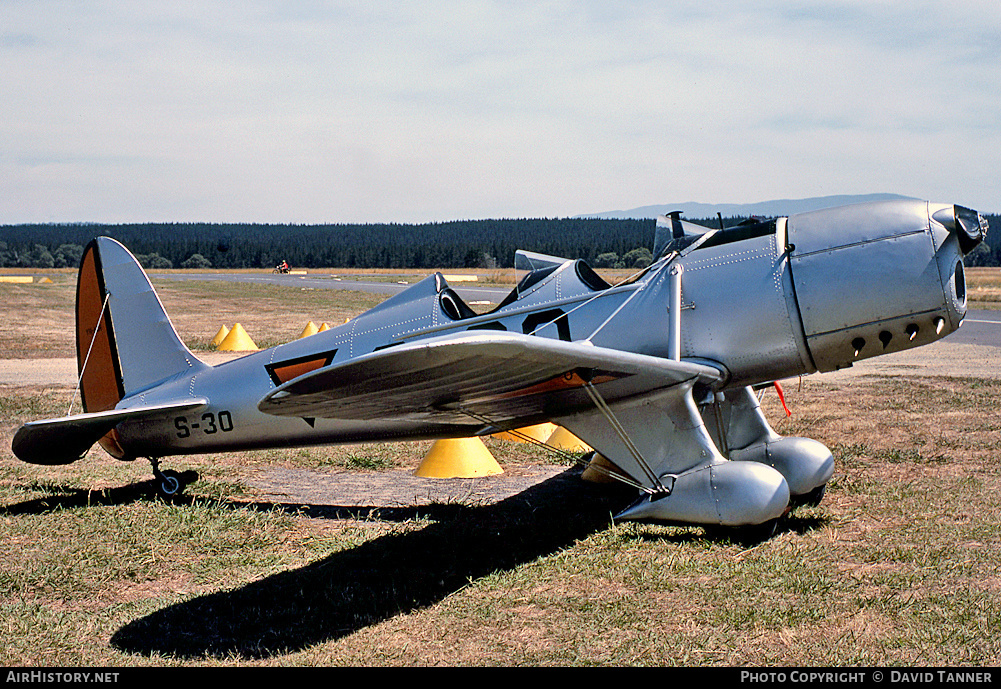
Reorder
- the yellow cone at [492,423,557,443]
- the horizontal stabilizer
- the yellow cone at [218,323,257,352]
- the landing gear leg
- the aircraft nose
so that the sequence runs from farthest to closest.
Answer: the yellow cone at [218,323,257,352] < the yellow cone at [492,423,557,443] < the landing gear leg < the horizontal stabilizer < the aircraft nose

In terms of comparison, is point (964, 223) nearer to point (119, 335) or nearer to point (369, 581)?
point (369, 581)

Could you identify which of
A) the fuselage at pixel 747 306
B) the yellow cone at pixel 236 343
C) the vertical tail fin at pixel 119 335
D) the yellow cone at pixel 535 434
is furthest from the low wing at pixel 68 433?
the yellow cone at pixel 236 343

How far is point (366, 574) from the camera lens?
19.1ft

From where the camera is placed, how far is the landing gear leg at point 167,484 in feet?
25.7

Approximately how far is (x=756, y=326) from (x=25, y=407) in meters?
9.98

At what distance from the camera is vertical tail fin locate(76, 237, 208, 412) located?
8180 millimetres

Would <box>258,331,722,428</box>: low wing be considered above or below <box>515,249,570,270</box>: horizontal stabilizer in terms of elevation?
below

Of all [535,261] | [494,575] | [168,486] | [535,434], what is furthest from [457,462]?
[494,575]

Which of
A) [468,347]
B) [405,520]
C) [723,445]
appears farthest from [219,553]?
[723,445]

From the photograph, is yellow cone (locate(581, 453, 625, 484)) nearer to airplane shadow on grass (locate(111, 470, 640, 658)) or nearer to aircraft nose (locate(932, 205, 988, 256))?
airplane shadow on grass (locate(111, 470, 640, 658))

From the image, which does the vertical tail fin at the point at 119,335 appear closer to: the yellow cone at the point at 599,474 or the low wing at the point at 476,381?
the low wing at the point at 476,381

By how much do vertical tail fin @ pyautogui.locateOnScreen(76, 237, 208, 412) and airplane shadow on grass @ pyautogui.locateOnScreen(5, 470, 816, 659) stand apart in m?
0.98

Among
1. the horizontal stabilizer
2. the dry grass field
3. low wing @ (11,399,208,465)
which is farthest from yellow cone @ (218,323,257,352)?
the horizontal stabilizer
